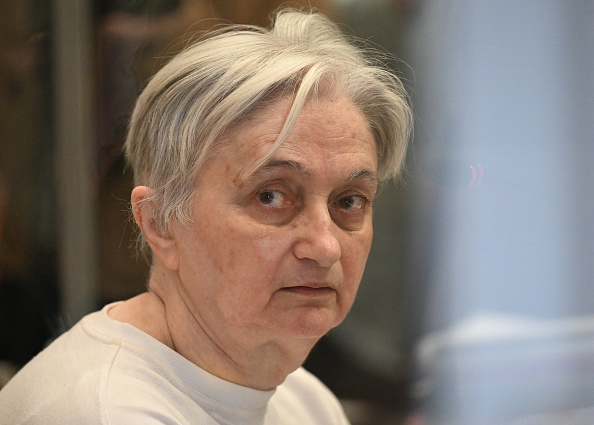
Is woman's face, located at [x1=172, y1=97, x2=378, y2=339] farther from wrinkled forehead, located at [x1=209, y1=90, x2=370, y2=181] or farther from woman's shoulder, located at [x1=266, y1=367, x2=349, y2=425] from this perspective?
woman's shoulder, located at [x1=266, y1=367, x2=349, y2=425]

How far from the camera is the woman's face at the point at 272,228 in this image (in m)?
1.13

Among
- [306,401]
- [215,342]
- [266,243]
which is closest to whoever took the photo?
[266,243]

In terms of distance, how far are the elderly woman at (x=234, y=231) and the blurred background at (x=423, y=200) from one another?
0.36 metres

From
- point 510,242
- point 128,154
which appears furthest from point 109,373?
point 510,242

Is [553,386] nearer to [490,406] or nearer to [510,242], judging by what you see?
[490,406]

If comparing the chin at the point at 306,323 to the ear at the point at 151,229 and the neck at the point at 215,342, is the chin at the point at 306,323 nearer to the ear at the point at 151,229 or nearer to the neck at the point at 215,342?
the neck at the point at 215,342

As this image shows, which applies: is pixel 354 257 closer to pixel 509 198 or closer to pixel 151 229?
pixel 151 229

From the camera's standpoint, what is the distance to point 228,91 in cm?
113

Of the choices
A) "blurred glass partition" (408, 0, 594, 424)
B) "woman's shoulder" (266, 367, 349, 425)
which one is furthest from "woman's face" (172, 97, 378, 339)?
"blurred glass partition" (408, 0, 594, 424)

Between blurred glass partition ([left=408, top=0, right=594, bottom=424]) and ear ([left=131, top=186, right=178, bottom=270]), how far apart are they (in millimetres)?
752

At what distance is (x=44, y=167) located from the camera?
6.04 feet

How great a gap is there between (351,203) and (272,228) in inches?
7.7

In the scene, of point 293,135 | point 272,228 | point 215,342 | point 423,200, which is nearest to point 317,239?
point 272,228

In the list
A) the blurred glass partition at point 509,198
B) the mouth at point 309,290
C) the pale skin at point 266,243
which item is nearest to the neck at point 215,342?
the pale skin at point 266,243
